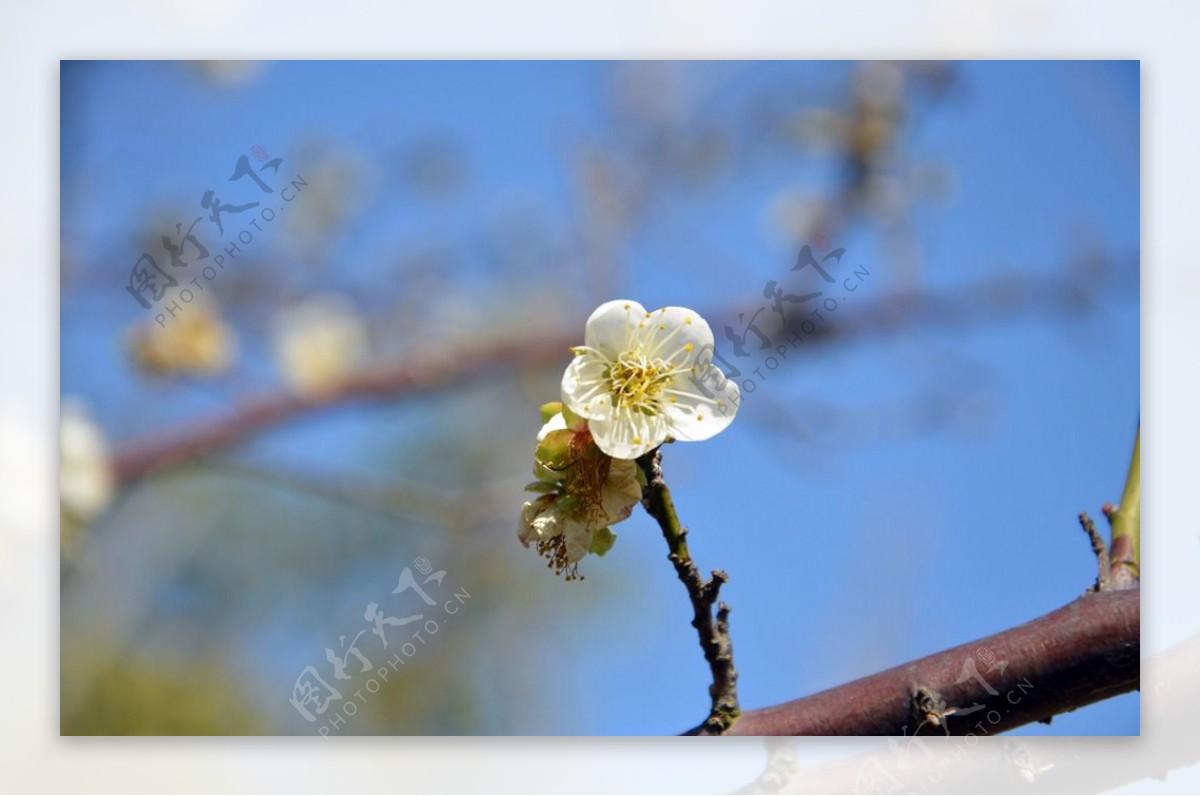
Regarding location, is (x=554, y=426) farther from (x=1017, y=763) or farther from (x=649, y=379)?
(x=1017, y=763)

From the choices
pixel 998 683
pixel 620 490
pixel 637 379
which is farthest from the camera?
pixel 998 683

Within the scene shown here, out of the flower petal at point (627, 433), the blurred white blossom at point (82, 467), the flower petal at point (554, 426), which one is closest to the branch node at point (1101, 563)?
the flower petal at point (627, 433)

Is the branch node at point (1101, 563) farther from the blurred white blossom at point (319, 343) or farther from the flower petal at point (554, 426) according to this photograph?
the blurred white blossom at point (319, 343)

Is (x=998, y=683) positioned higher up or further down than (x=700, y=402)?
further down

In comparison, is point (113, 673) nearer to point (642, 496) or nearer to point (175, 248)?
point (175, 248)

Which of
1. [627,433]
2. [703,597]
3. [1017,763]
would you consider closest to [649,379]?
[627,433]

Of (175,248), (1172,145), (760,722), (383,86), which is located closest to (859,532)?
(760,722)

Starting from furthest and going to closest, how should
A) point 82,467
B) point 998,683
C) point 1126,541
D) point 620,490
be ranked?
point 82,467 → point 1126,541 → point 998,683 → point 620,490
